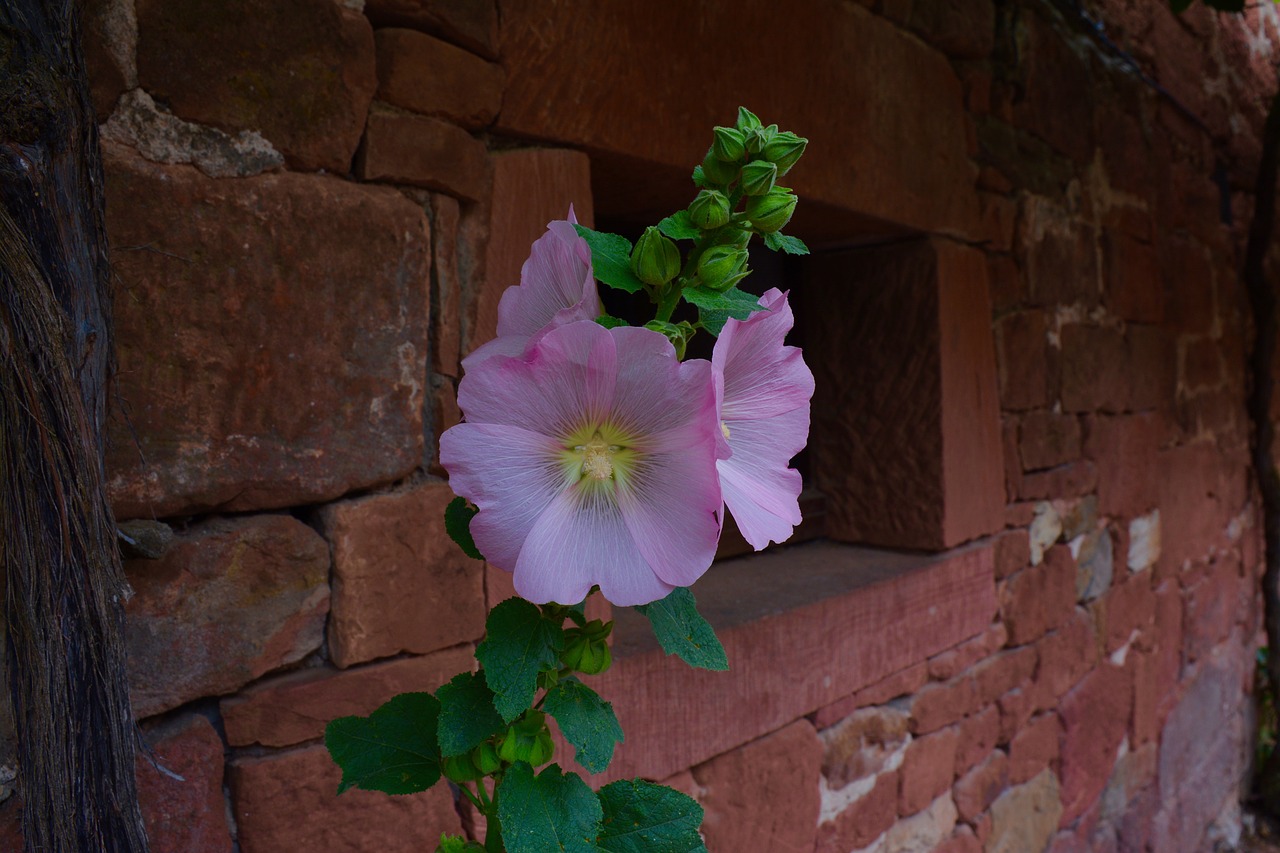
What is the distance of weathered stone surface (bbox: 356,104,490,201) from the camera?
1.16 metres

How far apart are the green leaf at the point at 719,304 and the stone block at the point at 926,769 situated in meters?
1.82

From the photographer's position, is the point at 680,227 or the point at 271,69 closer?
the point at 680,227

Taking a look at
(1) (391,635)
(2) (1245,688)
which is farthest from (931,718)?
(2) (1245,688)

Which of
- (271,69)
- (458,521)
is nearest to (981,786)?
(458,521)

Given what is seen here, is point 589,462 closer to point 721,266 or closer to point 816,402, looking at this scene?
point 721,266

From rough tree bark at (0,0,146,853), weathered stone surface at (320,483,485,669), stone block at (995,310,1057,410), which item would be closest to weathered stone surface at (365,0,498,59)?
rough tree bark at (0,0,146,853)

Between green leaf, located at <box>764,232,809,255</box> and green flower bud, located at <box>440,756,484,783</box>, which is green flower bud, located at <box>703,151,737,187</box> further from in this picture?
green flower bud, located at <box>440,756,484,783</box>

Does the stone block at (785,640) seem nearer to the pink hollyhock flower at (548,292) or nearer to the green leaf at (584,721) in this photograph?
the green leaf at (584,721)

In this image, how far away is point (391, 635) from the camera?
118 cm

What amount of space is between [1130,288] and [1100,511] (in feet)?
2.57

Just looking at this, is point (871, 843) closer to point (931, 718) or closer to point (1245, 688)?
point (931, 718)

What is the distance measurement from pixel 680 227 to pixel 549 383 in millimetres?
175

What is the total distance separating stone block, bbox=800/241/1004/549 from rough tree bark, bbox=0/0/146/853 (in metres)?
1.83

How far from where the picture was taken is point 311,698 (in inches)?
43.7
